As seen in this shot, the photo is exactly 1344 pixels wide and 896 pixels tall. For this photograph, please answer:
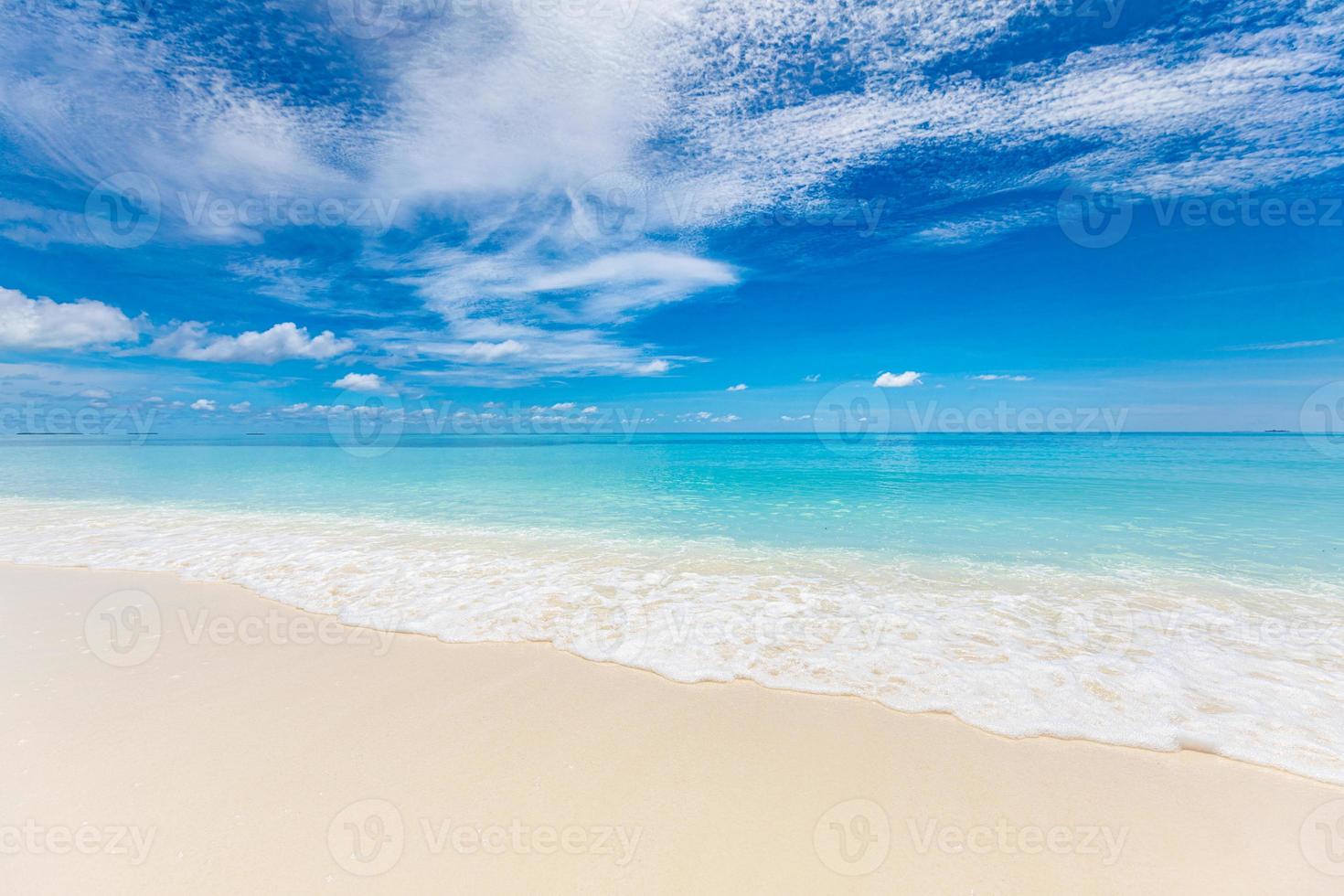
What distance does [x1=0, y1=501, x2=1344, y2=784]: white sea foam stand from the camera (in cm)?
464

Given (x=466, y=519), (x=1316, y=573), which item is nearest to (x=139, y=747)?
(x=466, y=519)

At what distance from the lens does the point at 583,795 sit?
3.56 m

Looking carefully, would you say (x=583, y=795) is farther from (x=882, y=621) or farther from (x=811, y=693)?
(x=882, y=621)

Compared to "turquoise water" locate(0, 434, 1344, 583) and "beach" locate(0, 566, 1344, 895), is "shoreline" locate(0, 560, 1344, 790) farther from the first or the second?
"turquoise water" locate(0, 434, 1344, 583)

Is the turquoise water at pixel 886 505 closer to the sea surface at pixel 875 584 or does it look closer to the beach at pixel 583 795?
the sea surface at pixel 875 584

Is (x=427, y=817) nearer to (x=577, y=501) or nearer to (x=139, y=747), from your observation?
(x=139, y=747)

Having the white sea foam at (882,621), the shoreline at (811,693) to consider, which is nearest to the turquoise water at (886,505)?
the white sea foam at (882,621)

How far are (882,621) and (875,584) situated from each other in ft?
5.14

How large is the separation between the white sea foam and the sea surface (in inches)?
1.3

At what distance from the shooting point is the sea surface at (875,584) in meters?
4.92

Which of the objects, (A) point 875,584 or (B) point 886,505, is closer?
(A) point 875,584

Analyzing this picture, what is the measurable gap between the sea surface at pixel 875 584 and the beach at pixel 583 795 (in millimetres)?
602

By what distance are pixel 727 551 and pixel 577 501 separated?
8.08m

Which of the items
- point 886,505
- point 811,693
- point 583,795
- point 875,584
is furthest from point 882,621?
point 886,505
